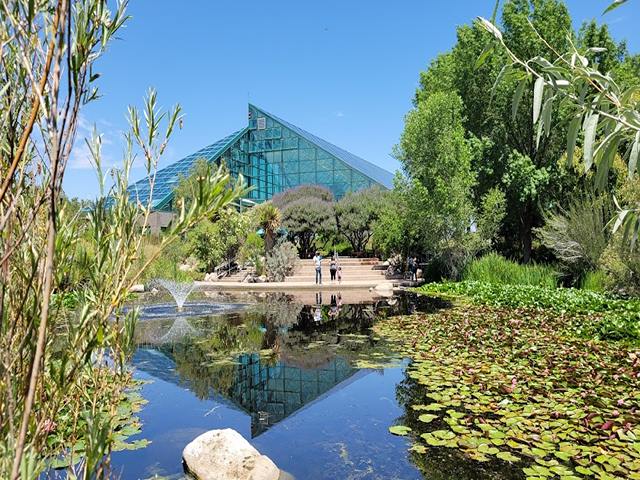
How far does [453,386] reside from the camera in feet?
17.6

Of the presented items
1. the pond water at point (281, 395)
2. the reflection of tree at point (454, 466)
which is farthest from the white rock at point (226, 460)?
the reflection of tree at point (454, 466)

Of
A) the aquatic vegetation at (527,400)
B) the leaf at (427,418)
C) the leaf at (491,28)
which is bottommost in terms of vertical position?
the leaf at (427,418)

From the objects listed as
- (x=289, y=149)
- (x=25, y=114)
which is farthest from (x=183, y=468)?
(x=289, y=149)

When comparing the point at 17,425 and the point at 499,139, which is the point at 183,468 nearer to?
the point at 17,425

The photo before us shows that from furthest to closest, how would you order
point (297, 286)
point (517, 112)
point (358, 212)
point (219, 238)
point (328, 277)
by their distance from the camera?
point (358, 212) → point (219, 238) → point (328, 277) → point (297, 286) → point (517, 112)

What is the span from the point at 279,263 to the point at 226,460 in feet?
66.5

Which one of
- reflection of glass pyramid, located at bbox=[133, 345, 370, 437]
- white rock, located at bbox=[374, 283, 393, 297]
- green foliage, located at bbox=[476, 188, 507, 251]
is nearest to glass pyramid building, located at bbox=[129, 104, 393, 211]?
white rock, located at bbox=[374, 283, 393, 297]

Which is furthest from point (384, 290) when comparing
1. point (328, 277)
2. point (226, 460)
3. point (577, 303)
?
point (226, 460)

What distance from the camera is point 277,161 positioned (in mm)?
39031

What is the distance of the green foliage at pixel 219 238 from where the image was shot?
78.7 ft

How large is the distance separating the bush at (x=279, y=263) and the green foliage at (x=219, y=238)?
85.0 inches

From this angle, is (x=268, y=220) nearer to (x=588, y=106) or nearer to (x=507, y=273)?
(x=507, y=273)

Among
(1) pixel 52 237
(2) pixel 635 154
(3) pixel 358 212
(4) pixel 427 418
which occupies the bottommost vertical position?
(4) pixel 427 418

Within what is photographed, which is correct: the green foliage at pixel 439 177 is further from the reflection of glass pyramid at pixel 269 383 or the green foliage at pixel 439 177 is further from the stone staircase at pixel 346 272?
the reflection of glass pyramid at pixel 269 383
